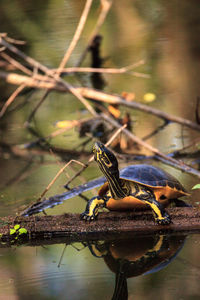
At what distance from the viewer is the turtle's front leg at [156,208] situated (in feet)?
8.27

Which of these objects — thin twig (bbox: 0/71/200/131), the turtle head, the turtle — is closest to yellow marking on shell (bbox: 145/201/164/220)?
the turtle

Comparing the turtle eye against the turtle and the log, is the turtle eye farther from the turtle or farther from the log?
the log

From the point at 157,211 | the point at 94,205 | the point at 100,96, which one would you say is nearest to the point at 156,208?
the point at 157,211

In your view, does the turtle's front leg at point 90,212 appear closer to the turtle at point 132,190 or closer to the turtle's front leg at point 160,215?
the turtle at point 132,190

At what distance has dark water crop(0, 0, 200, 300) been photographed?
219cm

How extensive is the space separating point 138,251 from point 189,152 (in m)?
1.66

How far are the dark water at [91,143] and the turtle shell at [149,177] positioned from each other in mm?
244

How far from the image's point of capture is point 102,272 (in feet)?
7.48

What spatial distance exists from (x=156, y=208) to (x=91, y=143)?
1.88 metres

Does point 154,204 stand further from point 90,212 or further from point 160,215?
point 90,212

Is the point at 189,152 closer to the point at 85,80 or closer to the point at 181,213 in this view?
the point at 181,213

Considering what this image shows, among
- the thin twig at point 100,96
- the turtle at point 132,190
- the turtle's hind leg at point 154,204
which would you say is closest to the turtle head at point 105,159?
the turtle at point 132,190

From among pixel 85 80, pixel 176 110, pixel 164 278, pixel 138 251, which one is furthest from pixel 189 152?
pixel 85 80

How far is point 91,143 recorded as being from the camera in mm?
4348
